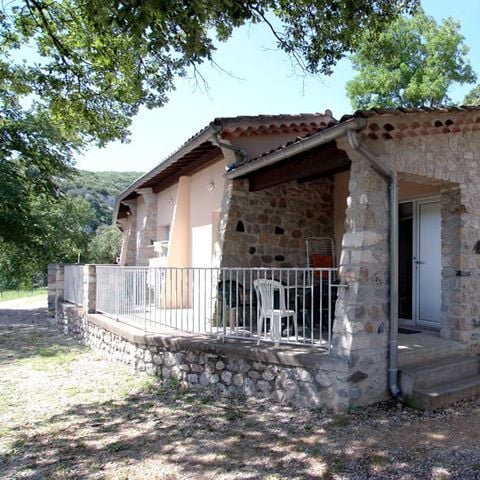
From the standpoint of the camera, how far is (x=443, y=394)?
15.4 feet

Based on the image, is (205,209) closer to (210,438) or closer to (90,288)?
(90,288)

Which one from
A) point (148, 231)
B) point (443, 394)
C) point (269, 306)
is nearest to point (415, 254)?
point (443, 394)

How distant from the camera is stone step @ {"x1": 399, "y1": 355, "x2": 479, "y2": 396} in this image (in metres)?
4.83

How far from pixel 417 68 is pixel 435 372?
17.0 meters

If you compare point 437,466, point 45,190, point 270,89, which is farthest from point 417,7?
point 45,190

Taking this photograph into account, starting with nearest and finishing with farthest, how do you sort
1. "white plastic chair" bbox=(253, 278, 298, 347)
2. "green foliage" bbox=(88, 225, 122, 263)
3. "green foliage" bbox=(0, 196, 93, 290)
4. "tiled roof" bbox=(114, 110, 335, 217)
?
"white plastic chair" bbox=(253, 278, 298, 347) → "tiled roof" bbox=(114, 110, 335, 217) → "green foliage" bbox=(0, 196, 93, 290) → "green foliage" bbox=(88, 225, 122, 263)

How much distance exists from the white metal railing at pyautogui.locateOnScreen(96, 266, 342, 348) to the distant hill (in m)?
41.8

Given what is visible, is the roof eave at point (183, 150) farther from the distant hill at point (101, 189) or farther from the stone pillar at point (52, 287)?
the distant hill at point (101, 189)

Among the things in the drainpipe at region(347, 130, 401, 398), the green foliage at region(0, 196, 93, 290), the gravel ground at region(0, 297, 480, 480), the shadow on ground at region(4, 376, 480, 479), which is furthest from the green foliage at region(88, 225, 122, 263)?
the drainpipe at region(347, 130, 401, 398)

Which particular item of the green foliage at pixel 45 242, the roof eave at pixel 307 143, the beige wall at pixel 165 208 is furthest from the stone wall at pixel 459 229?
the green foliage at pixel 45 242

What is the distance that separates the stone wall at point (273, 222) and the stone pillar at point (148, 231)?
5.51m

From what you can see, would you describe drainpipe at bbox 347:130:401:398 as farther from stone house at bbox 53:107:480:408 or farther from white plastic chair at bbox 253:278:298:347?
white plastic chair at bbox 253:278:298:347

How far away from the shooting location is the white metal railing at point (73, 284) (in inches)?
420

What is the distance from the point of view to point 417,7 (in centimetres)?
640
